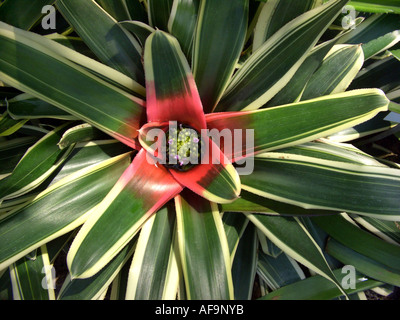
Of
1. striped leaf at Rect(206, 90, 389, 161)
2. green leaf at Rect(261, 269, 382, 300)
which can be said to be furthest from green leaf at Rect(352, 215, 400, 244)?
striped leaf at Rect(206, 90, 389, 161)

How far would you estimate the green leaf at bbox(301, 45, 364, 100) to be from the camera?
1010mm

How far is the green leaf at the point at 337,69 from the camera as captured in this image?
3.31ft

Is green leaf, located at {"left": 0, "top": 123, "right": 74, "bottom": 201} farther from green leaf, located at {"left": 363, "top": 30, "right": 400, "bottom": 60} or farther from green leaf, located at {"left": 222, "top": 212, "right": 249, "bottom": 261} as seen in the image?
green leaf, located at {"left": 363, "top": 30, "right": 400, "bottom": 60}

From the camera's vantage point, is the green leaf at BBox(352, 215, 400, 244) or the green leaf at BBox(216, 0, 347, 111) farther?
the green leaf at BBox(352, 215, 400, 244)

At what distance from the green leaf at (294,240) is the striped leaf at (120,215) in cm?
28

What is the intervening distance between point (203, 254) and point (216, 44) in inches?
21.2

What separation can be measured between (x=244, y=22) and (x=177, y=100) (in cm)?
25

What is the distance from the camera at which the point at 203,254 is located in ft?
2.81

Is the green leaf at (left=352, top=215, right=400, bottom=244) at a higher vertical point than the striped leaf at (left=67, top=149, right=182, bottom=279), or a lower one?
higher

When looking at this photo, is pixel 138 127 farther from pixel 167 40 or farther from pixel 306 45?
pixel 306 45

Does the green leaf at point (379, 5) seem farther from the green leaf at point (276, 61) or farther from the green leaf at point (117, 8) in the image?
the green leaf at point (117, 8)

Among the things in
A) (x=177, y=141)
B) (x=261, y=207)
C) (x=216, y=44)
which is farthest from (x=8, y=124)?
(x=261, y=207)

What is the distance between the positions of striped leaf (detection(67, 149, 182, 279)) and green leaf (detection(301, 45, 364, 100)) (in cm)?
55
